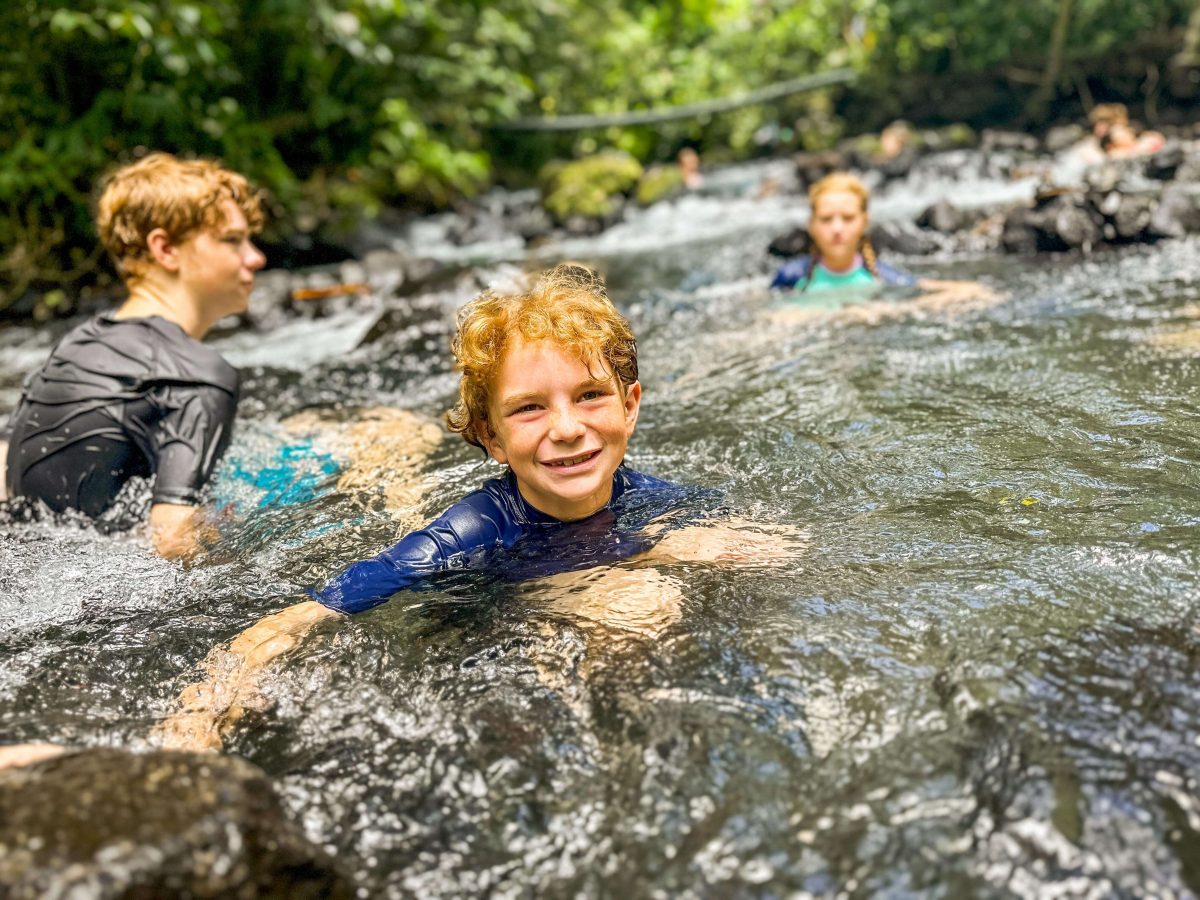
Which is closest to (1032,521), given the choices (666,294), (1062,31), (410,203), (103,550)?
(103,550)

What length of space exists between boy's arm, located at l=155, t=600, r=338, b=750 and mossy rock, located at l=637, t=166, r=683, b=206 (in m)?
14.0

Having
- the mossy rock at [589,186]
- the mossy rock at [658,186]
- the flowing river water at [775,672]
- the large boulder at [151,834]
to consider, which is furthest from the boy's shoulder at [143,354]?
the mossy rock at [658,186]

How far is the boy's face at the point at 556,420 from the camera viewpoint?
9.21 feet

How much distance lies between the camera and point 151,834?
1.47 m

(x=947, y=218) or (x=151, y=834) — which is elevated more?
(x=151, y=834)

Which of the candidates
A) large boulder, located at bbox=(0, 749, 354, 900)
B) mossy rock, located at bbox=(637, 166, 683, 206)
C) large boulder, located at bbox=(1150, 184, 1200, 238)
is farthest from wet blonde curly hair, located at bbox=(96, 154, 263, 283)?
mossy rock, located at bbox=(637, 166, 683, 206)

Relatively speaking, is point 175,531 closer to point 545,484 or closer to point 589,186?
point 545,484

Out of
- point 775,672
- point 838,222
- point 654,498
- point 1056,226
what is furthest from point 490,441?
point 1056,226

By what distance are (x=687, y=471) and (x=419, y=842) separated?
2.25 metres

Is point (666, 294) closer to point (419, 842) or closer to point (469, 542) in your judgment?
point (469, 542)

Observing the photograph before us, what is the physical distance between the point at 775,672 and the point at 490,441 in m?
1.24

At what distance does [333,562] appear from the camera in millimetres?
3188

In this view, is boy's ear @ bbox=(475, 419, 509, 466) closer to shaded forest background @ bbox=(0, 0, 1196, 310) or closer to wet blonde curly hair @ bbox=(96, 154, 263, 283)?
wet blonde curly hair @ bbox=(96, 154, 263, 283)

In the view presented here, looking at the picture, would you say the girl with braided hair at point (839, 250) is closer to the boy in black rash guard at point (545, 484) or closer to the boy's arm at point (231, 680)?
the boy in black rash guard at point (545, 484)
